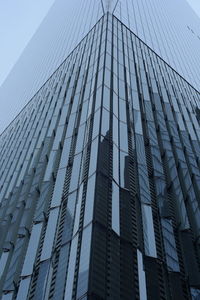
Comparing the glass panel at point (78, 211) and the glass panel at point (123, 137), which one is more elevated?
the glass panel at point (123, 137)

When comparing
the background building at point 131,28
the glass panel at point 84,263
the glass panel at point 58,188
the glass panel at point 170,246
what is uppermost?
the background building at point 131,28

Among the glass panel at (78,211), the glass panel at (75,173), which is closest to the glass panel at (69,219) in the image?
the glass panel at (78,211)

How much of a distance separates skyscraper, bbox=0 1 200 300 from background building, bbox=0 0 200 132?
19.4 meters

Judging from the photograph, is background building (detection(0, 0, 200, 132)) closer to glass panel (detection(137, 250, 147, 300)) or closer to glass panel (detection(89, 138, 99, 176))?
glass panel (detection(89, 138, 99, 176))

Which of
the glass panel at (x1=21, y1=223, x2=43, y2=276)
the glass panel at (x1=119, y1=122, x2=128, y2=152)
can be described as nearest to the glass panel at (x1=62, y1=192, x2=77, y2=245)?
the glass panel at (x1=21, y1=223, x2=43, y2=276)

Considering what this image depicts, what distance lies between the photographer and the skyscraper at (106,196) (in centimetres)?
1277

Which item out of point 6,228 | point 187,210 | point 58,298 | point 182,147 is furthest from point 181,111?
point 58,298

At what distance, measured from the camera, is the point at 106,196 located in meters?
14.8

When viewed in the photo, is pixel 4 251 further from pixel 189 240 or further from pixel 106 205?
pixel 189 240

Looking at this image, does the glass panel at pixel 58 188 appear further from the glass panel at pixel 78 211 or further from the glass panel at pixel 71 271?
the glass panel at pixel 71 271

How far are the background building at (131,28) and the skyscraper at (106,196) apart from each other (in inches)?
764

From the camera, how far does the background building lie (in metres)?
48.1

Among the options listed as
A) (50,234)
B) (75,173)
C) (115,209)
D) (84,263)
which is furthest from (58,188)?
(84,263)

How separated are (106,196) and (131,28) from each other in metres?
33.3
